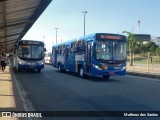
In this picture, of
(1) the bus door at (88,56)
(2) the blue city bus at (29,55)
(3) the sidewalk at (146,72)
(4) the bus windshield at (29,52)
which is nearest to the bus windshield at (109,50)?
(1) the bus door at (88,56)

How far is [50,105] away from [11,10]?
15.2m

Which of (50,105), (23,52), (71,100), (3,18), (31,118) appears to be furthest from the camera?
(23,52)

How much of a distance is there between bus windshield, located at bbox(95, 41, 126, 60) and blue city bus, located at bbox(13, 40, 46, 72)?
10773 millimetres

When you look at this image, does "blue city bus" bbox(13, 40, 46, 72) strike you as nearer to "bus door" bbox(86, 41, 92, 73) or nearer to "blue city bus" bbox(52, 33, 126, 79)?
"blue city bus" bbox(52, 33, 126, 79)

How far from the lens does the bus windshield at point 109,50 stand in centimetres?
2247

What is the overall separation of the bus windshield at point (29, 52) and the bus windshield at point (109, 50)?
35.7 feet

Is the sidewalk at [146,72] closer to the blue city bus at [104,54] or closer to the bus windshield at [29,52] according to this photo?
the blue city bus at [104,54]

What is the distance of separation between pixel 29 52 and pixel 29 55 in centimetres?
28

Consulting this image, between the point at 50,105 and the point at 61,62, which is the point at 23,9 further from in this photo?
the point at 50,105

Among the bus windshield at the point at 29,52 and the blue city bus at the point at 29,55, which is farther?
the bus windshield at the point at 29,52

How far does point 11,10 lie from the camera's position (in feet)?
83.9

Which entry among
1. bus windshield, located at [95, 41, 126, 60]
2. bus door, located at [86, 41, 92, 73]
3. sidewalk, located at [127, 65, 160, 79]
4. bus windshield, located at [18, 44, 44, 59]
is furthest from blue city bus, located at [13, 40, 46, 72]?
bus windshield, located at [95, 41, 126, 60]

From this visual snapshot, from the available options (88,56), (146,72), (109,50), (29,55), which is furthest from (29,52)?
(109,50)

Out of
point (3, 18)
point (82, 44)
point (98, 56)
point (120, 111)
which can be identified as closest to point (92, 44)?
point (98, 56)
